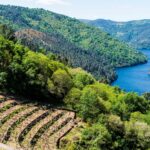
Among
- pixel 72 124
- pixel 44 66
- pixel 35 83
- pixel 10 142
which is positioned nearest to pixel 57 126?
pixel 72 124

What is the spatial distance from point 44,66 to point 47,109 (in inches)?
873

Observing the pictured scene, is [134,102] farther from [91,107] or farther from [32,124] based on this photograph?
[32,124]

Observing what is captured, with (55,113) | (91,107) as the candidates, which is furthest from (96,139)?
(91,107)

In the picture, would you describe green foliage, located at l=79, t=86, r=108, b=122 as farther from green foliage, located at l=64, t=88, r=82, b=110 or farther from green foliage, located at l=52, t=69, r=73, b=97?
green foliage, located at l=52, t=69, r=73, b=97

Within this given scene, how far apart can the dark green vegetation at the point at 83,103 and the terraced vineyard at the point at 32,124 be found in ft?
9.19

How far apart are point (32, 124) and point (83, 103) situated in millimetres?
17767

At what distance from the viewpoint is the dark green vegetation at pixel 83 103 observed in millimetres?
66688

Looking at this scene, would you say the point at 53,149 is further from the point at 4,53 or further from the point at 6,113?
the point at 4,53

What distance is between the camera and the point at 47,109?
84562mm

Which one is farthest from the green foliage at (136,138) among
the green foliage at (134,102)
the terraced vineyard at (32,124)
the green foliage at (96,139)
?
the green foliage at (134,102)

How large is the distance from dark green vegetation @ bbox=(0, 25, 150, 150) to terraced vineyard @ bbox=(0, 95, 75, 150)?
9.19 feet

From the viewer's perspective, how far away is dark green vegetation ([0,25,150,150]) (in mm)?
66688

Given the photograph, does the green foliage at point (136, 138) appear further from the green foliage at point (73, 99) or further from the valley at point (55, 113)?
the green foliage at point (73, 99)

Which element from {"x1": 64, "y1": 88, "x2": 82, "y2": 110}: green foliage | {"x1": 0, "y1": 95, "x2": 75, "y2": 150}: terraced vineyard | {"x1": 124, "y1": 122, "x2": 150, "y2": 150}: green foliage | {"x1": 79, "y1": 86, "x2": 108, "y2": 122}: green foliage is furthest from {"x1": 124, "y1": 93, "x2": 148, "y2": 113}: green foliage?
{"x1": 124, "y1": 122, "x2": 150, "y2": 150}: green foliage
